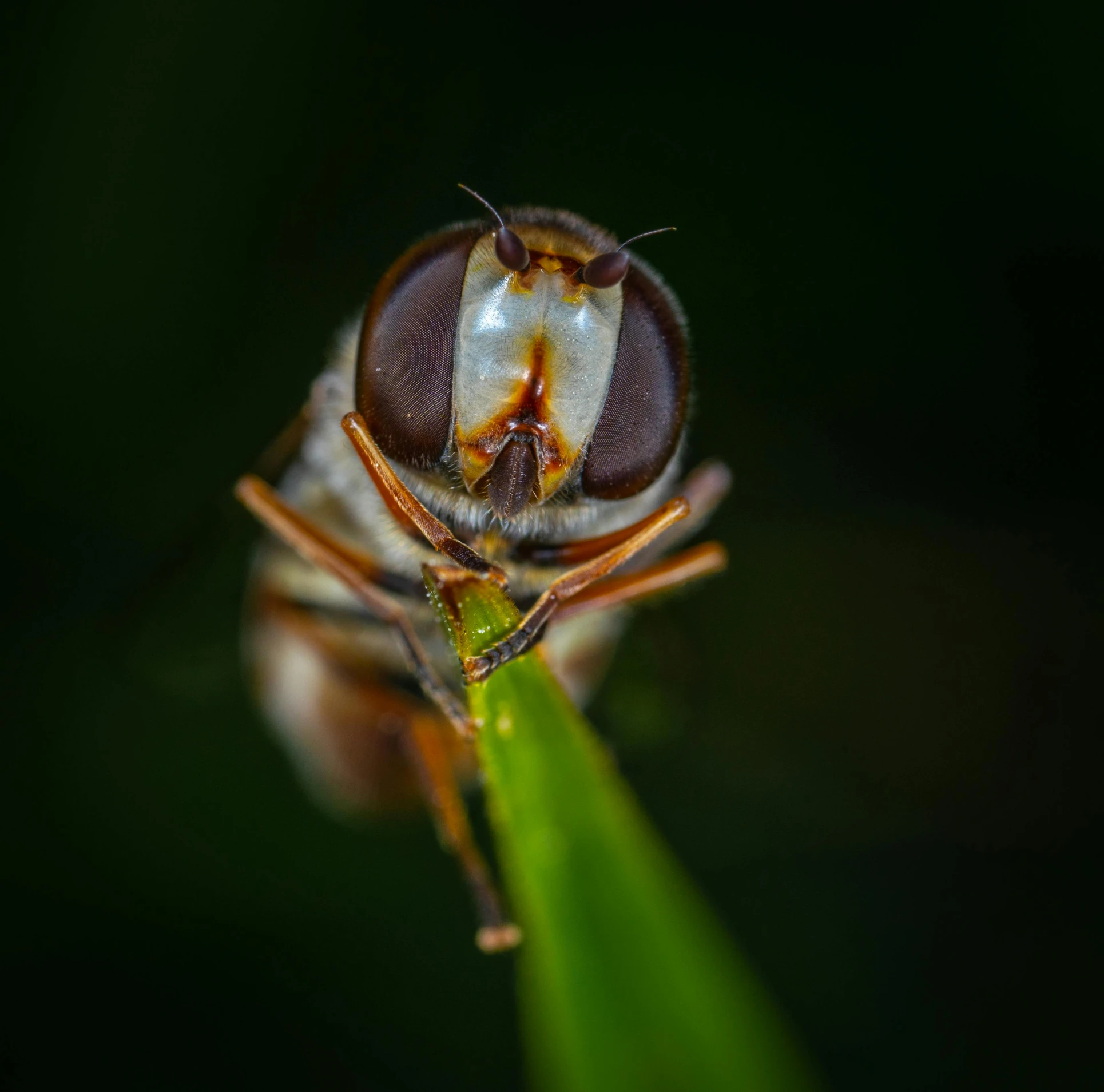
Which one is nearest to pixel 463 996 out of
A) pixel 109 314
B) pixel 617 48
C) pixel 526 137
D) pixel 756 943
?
pixel 756 943

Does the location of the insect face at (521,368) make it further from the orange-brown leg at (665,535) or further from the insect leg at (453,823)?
the insect leg at (453,823)

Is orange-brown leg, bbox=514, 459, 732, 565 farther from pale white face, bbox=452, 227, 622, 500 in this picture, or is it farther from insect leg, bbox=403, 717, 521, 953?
insect leg, bbox=403, 717, 521, 953

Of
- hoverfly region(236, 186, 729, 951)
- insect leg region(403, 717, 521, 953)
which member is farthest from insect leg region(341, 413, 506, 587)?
insect leg region(403, 717, 521, 953)

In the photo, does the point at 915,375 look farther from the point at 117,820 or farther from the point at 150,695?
the point at 117,820

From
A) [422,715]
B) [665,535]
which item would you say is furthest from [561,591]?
[422,715]

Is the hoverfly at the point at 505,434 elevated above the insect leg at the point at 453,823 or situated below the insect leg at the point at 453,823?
above

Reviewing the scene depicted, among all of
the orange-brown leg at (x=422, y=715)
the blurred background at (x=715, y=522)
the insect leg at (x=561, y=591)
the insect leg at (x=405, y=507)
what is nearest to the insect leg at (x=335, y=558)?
the orange-brown leg at (x=422, y=715)
